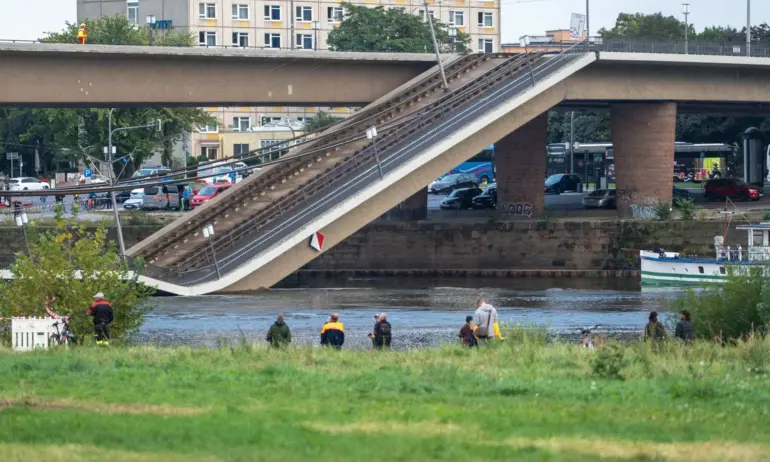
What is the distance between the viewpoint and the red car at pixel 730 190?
85188 mm

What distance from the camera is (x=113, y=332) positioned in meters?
33.5

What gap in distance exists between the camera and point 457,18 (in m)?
147

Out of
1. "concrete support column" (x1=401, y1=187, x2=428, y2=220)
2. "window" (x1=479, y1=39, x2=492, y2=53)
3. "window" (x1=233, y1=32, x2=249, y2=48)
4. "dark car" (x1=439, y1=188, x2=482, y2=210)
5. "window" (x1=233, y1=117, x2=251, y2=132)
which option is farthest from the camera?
"window" (x1=479, y1=39, x2=492, y2=53)

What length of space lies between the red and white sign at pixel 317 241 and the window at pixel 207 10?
286 ft

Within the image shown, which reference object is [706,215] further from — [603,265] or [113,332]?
[113,332]

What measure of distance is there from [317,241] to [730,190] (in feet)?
133

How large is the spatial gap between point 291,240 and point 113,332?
1859cm

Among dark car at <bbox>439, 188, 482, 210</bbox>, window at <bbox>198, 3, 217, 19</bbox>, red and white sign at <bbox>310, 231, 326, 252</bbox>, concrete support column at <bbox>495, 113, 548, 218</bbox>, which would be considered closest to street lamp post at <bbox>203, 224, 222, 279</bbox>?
red and white sign at <bbox>310, 231, 326, 252</bbox>

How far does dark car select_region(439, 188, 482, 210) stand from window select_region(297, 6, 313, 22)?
60.3 meters

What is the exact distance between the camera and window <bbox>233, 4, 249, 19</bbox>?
138500mm

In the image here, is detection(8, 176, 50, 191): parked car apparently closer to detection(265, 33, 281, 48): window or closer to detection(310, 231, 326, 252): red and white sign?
detection(265, 33, 281, 48): window

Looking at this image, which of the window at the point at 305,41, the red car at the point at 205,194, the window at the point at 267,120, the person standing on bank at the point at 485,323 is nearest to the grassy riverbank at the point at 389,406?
the person standing on bank at the point at 485,323

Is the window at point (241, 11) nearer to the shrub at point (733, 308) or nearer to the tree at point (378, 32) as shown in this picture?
the tree at point (378, 32)

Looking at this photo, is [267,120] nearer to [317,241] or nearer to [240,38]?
[240,38]
